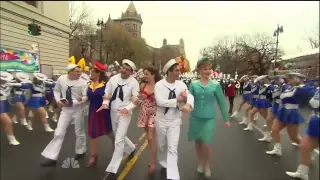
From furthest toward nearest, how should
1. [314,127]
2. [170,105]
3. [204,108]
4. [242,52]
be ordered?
[242,52], [204,108], [170,105], [314,127]

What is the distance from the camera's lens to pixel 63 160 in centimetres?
504

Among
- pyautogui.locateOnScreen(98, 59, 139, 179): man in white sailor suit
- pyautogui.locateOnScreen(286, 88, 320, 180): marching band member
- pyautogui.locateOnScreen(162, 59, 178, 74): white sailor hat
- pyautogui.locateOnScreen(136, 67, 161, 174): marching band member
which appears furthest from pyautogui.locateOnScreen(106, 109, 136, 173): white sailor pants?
pyautogui.locateOnScreen(286, 88, 320, 180): marching band member

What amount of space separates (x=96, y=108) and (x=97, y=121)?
0.20m

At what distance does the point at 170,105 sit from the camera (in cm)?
415

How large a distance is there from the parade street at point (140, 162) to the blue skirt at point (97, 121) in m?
0.49

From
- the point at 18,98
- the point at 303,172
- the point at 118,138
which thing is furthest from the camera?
the point at 118,138

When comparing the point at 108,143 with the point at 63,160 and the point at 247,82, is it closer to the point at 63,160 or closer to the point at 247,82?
the point at 63,160

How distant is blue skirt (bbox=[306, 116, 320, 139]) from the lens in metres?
2.39

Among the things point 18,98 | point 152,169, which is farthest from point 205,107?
point 18,98

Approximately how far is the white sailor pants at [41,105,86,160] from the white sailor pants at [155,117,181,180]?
1424 mm

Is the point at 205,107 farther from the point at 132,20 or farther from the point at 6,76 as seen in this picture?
the point at 6,76

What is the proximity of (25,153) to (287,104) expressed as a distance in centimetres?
407

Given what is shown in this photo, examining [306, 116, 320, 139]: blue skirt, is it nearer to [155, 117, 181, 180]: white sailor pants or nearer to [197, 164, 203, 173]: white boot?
[155, 117, 181, 180]: white sailor pants

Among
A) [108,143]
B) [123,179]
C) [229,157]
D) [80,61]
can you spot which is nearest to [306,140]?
[123,179]
